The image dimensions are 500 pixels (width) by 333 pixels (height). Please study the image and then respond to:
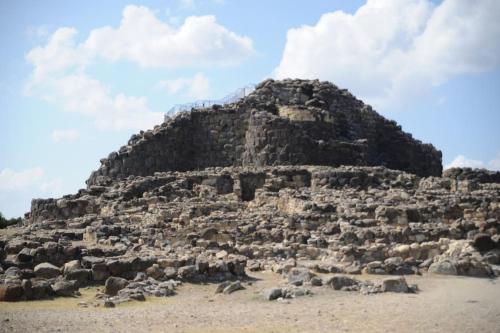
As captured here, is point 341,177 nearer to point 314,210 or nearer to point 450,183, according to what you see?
point 450,183

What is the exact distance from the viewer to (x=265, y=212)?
19.5 metres

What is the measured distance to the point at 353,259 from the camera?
14.2 metres

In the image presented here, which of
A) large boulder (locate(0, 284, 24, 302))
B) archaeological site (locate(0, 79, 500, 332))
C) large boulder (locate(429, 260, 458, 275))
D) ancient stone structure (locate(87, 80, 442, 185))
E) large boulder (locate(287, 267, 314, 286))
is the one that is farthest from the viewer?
ancient stone structure (locate(87, 80, 442, 185))

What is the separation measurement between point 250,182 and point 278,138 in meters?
4.16

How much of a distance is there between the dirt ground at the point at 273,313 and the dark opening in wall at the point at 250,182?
1364cm

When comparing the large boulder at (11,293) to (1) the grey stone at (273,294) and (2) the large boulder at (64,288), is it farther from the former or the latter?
(1) the grey stone at (273,294)

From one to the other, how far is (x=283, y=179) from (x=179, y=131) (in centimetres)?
787

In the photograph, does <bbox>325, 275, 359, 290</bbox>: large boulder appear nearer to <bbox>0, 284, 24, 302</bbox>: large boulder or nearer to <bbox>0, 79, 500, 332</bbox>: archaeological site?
<bbox>0, 79, 500, 332</bbox>: archaeological site

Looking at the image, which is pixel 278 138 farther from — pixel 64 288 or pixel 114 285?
pixel 64 288

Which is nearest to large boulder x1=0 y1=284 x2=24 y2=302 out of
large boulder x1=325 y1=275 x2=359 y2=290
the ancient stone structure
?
large boulder x1=325 y1=275 x2=359 y2=290

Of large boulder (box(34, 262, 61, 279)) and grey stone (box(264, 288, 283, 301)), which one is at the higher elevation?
large boulder (box(34, 262, 61, 279))

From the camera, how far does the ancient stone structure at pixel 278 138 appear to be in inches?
1150

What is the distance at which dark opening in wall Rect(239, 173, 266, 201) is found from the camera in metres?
25.4

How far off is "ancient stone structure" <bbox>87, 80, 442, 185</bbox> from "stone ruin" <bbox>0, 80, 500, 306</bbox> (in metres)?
0.06
